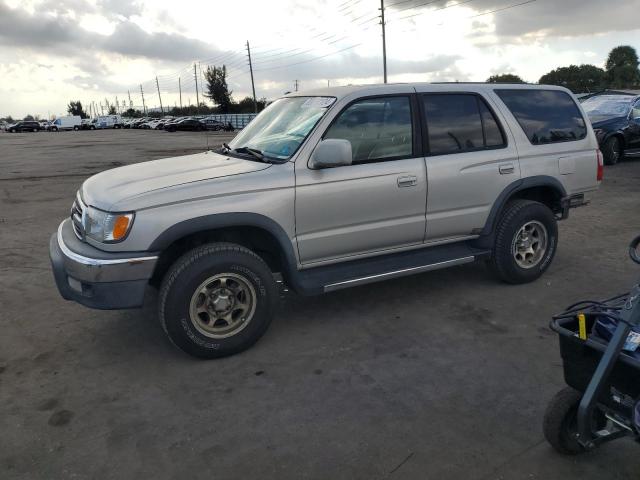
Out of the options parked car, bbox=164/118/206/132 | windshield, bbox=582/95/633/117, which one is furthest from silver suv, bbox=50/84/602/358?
parked car, bbox=164/118/206/132

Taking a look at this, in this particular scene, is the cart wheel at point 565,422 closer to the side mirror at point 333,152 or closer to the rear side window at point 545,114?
the side mirror at point 333,152

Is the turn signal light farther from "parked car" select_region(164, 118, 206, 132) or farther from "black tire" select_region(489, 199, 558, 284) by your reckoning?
"parked car" select_region(164, 118, 206, 132)

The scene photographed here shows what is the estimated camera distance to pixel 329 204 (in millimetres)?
3996

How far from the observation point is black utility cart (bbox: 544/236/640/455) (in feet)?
7.29

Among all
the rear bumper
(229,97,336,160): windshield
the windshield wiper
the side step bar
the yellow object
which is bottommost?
the side step bar

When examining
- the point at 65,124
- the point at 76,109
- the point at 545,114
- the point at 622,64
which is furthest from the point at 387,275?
the point at 76,109

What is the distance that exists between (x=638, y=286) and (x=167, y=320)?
274cm

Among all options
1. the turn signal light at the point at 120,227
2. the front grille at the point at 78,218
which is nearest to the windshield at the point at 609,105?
the front grille at the point at 78,218

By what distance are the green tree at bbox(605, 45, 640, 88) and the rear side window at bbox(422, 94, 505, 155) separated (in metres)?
83.6

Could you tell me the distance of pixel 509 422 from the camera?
Answer: 298 cm

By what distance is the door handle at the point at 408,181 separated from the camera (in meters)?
4.25

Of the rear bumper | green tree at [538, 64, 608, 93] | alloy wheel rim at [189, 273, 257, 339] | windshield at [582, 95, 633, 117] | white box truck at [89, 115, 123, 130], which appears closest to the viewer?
alloy wheel rim at [189, 273, 257, 339]

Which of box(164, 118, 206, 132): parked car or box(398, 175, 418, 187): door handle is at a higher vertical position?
box(398, 175, 418, 187): door handle

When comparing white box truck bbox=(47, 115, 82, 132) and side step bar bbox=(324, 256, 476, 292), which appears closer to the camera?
side step bar bbox=(324, 256, 476, 292)
